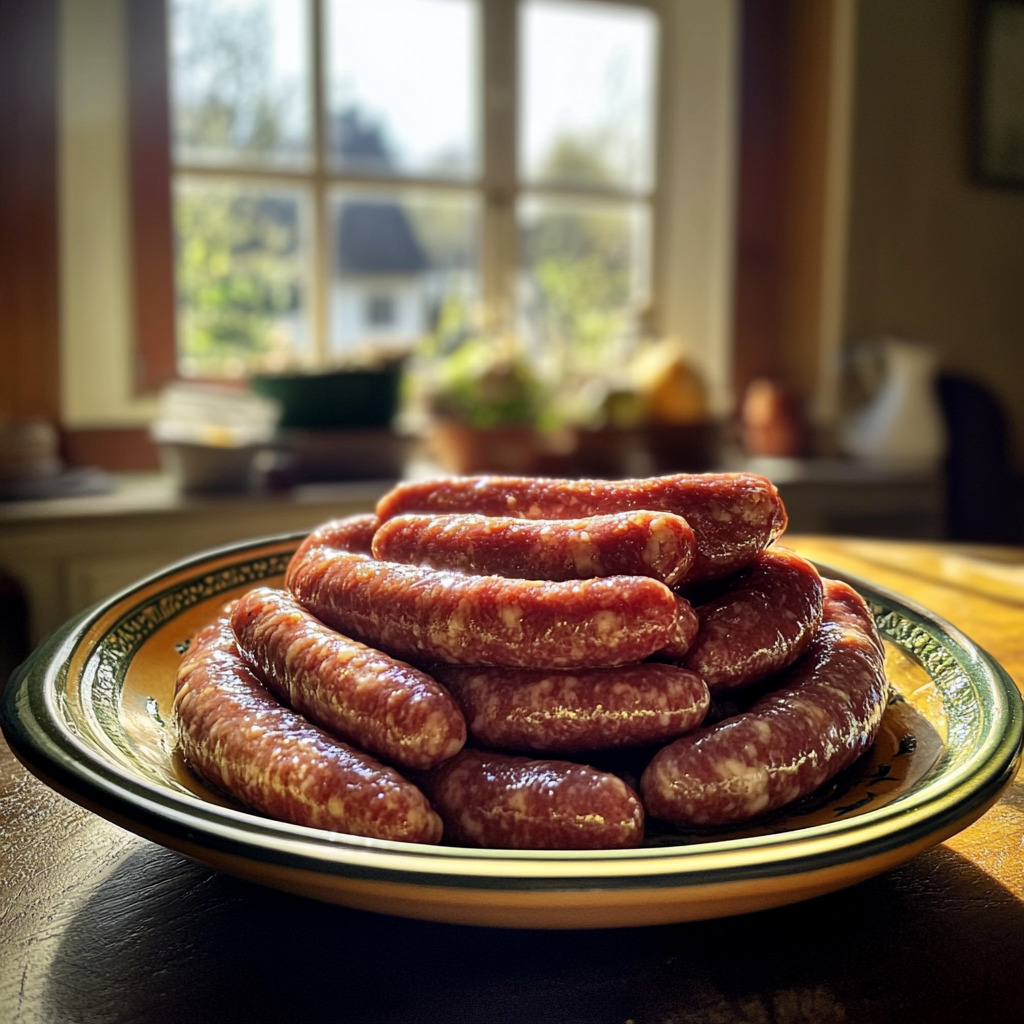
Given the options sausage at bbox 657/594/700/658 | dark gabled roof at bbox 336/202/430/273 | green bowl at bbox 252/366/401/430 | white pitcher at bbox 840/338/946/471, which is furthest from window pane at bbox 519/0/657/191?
sausage at bbox 657/594/700/658

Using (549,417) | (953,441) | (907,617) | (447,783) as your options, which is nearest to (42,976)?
(447,783)

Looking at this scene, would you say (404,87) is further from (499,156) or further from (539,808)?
(539,808)

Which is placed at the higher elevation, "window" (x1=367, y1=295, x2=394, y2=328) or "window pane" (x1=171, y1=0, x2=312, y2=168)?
"window pane" (x1=171, y1=0, x2=312, y2=168)

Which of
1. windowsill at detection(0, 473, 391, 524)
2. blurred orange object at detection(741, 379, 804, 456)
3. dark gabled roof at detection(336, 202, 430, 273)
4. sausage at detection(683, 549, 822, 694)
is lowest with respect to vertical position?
windowsill at detection(0, 473, 391, 524)

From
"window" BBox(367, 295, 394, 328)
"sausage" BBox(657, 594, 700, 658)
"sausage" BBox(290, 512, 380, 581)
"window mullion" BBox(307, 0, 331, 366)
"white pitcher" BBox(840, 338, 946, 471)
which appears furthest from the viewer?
"window" BBox(367, 295, 394, 328)

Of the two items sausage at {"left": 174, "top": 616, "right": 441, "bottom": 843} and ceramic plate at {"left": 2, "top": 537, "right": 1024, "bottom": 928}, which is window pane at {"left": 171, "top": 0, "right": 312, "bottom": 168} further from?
sausage at {"left": 174, "top": 616, "right": 441, "bottom": 843}

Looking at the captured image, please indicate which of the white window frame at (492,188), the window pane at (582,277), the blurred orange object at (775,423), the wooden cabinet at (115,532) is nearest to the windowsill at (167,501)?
the wooden cabinet at (115,532)

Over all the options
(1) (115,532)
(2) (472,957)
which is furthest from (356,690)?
(1) (115,532)
